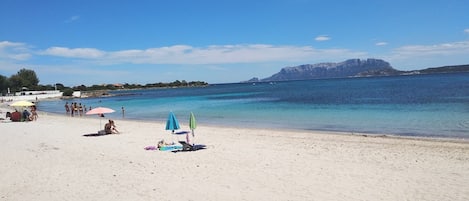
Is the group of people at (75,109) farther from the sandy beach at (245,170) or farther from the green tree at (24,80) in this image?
the green tree at (24,80)

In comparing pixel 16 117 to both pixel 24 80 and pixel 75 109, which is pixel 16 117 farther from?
pixel 24 80

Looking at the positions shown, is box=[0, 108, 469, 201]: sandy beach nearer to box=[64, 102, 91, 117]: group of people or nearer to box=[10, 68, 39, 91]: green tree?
box=[64, 102, 91, 117]: group of people

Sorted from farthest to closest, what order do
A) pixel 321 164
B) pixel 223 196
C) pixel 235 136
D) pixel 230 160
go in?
pixel 235 136, pixel 230 160, pixel 321 164, pixel 223 196

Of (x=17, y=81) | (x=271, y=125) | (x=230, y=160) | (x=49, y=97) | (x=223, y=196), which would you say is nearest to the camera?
(x=223, y=196)

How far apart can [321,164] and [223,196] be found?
3842 mm

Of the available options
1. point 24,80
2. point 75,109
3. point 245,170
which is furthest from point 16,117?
point 24,80

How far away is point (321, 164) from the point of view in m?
10.8

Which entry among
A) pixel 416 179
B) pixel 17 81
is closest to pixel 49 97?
pixel 17 81

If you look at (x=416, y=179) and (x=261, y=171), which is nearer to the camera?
(x=416, y=179)

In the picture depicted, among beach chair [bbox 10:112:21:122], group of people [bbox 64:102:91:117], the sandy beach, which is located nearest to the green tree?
group of people [bbox 64:102:91:117]

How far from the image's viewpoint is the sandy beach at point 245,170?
26.8 feet

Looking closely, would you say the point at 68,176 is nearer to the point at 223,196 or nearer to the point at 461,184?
the point at 223,196

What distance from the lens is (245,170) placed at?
33.8 ft

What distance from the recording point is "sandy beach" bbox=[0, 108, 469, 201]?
26.8 feet
